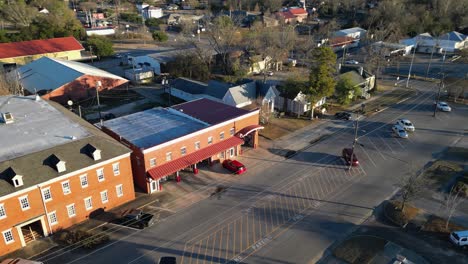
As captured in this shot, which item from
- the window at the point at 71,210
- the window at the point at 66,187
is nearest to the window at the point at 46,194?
the window at the point at 66,187

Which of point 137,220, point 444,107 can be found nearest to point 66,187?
point 137,220

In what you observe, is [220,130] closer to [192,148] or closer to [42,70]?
[192,148]

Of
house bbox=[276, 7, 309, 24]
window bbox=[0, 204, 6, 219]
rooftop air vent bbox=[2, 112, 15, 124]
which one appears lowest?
window bbox=[0, 204, 6, 219]

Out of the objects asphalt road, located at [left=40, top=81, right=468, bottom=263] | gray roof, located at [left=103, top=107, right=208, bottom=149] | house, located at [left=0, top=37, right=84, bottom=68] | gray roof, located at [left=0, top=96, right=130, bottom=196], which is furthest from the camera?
house, located at [left=0, top=37, right=84, bottom=68]

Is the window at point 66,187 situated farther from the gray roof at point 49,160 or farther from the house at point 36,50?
the house at point 36,50

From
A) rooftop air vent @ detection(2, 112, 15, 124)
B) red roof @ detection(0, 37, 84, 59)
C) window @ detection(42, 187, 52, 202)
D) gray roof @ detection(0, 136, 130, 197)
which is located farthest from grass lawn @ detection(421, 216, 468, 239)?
red roof @ detection(0, 37, 84, 59)

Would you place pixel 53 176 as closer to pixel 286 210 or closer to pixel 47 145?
pixel 47 145

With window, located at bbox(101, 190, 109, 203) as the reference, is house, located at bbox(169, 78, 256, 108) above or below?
above

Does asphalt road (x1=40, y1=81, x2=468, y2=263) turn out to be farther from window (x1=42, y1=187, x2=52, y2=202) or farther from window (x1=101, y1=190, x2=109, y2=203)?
window (x1=42, y1=187, x2=52, y2=202)
